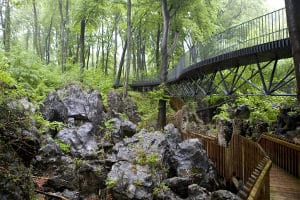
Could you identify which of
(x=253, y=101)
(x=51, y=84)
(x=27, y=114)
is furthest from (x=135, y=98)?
(x=27, y=114)

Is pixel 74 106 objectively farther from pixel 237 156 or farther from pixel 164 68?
pixel 237 156

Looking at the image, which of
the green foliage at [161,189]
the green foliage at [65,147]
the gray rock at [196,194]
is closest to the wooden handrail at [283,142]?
the gray rock at [196,194]

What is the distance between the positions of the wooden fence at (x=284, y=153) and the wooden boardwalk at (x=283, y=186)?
0.85 feet

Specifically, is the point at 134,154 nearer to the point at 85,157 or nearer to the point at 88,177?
the point at 88,177

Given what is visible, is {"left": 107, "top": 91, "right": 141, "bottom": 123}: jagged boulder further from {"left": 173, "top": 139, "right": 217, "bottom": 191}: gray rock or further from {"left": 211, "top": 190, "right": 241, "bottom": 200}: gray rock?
{"left": 211, "top": 190, "right": 241, "bottom": 200}: gray rock

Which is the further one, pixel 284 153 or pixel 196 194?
pixel 284 153

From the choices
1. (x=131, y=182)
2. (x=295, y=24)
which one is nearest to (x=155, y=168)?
(x=131, y=182)

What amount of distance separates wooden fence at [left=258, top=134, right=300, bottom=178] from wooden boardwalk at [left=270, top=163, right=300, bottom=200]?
259mm

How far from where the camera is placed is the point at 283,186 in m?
7.11

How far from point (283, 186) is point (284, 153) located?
2.34m

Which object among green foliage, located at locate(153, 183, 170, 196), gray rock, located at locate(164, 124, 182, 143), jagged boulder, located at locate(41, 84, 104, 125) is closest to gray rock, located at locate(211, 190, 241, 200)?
green foliage, located at locate(153, 183, 170, 196)

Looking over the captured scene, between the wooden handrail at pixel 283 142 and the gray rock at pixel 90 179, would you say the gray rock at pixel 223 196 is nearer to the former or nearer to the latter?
the wooden handrail at pixel 283 142

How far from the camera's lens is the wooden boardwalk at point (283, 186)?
630 centimetres

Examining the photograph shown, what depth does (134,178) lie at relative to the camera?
7953mm
